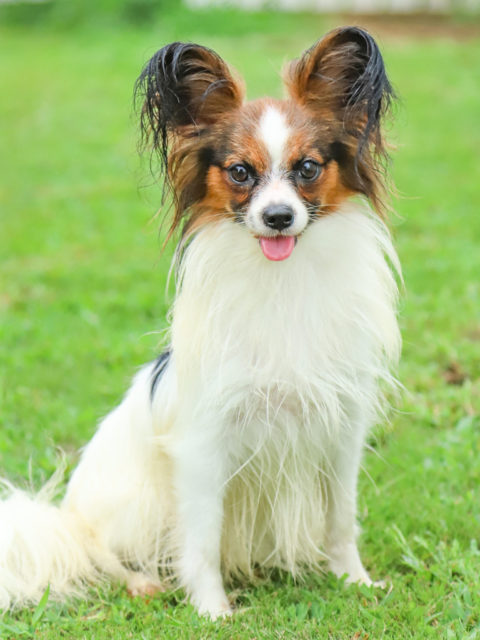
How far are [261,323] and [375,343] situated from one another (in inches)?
16.3

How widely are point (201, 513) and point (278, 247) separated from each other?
100 centimetres

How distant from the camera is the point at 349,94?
286 cm

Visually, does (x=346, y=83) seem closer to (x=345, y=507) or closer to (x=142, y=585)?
(x=345, y=507)

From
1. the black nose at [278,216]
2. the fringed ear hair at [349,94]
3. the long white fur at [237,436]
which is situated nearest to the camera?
the black nose at [278,216]

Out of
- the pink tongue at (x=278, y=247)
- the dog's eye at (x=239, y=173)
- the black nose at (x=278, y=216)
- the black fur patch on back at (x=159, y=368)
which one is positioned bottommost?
the black fur patch on back at (x=159, y=368)

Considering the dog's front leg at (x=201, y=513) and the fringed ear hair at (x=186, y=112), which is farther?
the dog's front leg at (x=201, y=513)

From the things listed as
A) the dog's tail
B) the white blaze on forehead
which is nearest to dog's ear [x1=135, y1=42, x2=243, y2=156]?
the white blaze on forehead

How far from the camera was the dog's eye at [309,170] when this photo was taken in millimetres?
2760

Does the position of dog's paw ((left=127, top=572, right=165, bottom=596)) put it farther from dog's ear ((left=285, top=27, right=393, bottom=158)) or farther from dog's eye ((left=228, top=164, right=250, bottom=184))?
dog's ear ((left=285, top=27, right=393, bottom=158))

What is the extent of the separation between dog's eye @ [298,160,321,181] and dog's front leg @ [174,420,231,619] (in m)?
0.90

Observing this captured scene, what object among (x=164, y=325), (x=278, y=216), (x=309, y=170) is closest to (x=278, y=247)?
(x=278, y=216)

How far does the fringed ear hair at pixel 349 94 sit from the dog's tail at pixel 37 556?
1.71 metres

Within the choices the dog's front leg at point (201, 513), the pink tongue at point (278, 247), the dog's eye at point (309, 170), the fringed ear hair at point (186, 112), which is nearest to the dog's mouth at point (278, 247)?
the pink tongue at point (278, 247)

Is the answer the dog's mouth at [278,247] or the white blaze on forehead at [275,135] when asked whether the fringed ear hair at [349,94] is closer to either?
the white blaze on forehead at [275,135]
